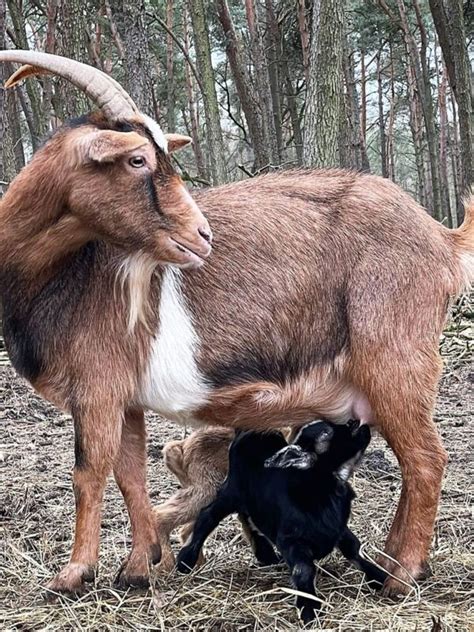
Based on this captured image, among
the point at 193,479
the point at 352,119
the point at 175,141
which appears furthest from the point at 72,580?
the point at 352,119

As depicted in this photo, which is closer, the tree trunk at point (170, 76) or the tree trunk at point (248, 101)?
the tree trunk at point (248, 101)

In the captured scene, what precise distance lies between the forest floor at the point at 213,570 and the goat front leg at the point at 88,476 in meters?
0.11

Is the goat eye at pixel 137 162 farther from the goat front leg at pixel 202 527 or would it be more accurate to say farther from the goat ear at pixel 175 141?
the goat front leg at pixel 202 527

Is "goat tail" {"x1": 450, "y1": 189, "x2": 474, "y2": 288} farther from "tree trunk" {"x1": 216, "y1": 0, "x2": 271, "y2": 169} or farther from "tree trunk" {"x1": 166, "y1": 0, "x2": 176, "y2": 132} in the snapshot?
"tree trunk" {"x1": 166, "y1": 0, "x2": 176, "y2": 132}

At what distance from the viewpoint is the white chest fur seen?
3.58 meters

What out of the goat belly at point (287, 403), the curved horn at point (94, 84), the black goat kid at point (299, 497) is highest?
the curved horn at point (94, 84)

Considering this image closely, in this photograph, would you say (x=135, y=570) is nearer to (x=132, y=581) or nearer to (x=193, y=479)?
(x=132, y=581)

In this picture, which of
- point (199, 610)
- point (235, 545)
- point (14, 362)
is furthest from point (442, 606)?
point (14, 362)

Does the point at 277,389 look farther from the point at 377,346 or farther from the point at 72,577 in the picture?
the point at 72,577

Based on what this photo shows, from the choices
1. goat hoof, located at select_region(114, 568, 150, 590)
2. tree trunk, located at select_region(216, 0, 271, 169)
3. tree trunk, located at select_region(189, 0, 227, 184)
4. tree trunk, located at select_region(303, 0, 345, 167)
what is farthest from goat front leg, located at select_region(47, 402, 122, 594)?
tree trunk, located at select_region(189, 0, 227, 184)

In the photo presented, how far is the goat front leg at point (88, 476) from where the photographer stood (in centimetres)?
345

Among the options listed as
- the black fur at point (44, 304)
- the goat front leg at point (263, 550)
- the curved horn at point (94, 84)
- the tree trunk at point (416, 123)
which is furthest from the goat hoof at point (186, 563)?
the tree trunk at point (416, 123)

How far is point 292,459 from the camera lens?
353 cm

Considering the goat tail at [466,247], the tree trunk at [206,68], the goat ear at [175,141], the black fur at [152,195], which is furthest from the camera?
the tree trunk at [206,68]
